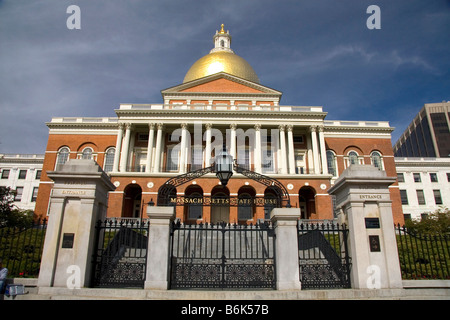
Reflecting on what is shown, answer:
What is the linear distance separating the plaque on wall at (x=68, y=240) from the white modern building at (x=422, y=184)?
5860cm

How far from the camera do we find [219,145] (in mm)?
42875

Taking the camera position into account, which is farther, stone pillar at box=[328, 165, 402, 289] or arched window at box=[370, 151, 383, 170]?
arched window at box=[370, 151, 383, 170]

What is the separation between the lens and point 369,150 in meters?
45.8

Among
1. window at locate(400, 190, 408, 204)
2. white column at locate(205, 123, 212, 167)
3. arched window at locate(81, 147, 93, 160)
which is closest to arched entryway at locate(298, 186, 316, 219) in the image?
white column at locate(205, 123, 212, 167)

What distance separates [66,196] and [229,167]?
4.55 metres

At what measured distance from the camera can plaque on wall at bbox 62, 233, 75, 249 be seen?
8.34 meters

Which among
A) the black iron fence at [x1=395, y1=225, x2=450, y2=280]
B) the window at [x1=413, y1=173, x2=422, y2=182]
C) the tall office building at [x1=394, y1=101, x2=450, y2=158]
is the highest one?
the tall office building at [x1=394, y1=101, x2=450, y2=158]

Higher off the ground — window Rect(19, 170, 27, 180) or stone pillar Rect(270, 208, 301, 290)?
window Rect(19, 170, 27, 180)

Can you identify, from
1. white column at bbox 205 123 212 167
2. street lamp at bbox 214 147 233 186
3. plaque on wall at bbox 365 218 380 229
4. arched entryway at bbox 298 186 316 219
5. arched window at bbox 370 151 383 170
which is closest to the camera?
plaque on wall at bbox 365 218 380 229

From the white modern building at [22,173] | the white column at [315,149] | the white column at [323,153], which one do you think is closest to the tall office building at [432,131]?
the white column at [323,153]

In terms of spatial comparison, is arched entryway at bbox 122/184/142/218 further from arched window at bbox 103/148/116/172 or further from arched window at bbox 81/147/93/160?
arched window at bbox 81/147/93/160

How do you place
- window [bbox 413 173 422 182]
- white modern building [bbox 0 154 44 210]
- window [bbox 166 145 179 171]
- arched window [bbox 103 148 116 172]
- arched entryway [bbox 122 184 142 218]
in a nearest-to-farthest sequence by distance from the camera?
arched entryway [bbox 122 184 142 218] < window [bbox 166 145 179 171] < arched window [bbox 103 148 116 172] < white modern building [bbox 0 154 44 210] < window [bbox 413 173 422 182]

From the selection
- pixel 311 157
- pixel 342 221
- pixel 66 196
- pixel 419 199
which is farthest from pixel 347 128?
pixel 66 196

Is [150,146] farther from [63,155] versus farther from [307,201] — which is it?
[307,201]
